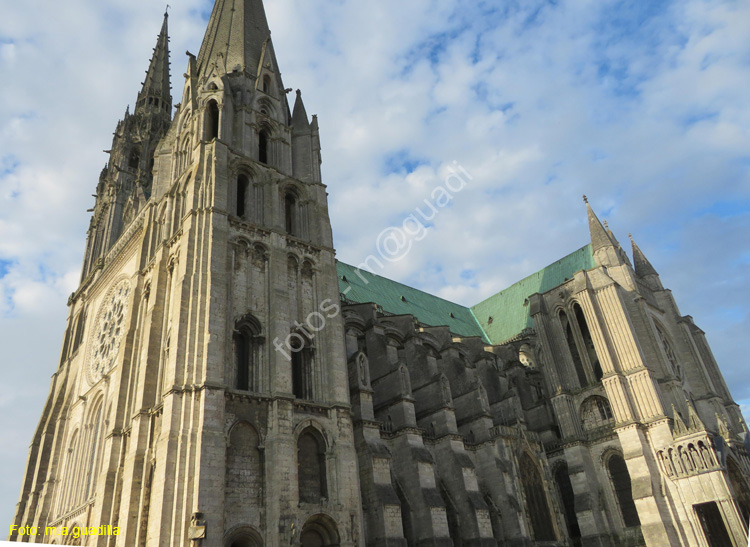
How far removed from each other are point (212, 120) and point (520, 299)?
28.8 meters

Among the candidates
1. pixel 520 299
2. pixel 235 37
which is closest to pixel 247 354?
pixel 235 37

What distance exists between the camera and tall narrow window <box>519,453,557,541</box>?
28.6 meters

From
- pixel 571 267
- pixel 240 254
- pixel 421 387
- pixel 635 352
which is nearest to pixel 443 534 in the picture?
pixel 421 387

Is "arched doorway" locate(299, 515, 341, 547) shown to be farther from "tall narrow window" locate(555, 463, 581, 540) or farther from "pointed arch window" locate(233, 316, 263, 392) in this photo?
"tall narrow window" locate(555, 463, 581, 540)

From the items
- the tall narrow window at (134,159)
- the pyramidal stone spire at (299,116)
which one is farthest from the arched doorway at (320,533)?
the tall narrow window at (134,159)

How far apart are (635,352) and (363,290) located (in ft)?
57.6

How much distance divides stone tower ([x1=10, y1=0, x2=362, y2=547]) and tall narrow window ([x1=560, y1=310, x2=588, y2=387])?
1969 cm

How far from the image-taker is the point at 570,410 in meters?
34.7

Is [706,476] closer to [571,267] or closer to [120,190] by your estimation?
[571,267]

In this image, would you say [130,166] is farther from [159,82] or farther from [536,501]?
[536,501]

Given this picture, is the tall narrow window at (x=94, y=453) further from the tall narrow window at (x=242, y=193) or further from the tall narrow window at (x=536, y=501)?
the tall narrow window at (x=536, y=501)

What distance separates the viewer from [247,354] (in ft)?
70.6

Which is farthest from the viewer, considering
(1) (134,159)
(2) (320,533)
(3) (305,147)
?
(1) (134,159)

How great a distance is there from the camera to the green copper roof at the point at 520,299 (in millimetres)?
42312
